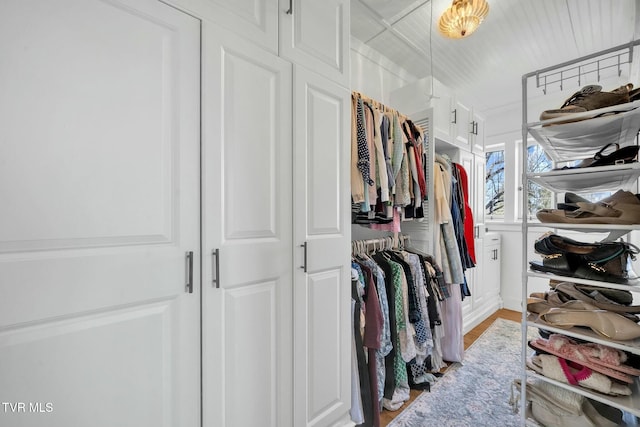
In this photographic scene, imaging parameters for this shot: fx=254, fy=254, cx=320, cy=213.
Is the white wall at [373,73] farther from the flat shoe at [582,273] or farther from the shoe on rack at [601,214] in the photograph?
the flat shoe at [582,273]

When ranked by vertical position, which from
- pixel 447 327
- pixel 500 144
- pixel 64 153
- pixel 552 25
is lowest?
pixel 447 327

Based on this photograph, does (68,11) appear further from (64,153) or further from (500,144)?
(500,144)

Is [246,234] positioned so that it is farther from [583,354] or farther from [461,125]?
[461,125]

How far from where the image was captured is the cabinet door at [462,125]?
8.07 ft

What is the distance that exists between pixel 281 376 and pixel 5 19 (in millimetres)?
1402

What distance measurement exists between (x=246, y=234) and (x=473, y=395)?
6.42 feet

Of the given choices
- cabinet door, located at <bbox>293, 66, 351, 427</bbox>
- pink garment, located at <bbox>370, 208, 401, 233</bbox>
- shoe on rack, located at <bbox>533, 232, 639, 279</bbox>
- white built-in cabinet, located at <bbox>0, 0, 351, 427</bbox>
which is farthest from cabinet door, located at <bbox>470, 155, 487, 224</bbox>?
white built-in cabinet, located at <bbox>0, 0, 351, 427</bbox>

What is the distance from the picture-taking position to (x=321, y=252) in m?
1.26

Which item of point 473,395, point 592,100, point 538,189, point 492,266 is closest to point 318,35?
point 592,100

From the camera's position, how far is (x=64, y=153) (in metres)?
0.68

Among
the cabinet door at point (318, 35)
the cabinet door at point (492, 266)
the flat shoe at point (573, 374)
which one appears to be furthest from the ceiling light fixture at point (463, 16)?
the cabinet door at point (492, 266)

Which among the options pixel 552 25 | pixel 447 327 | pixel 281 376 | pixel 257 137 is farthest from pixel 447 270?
pixel 552 25

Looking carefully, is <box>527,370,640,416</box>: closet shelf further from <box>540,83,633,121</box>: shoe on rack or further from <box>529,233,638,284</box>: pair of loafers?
<box>540,83,633,121</box>: shoe on rack

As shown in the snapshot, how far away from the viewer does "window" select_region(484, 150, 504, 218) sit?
3.61 metres
